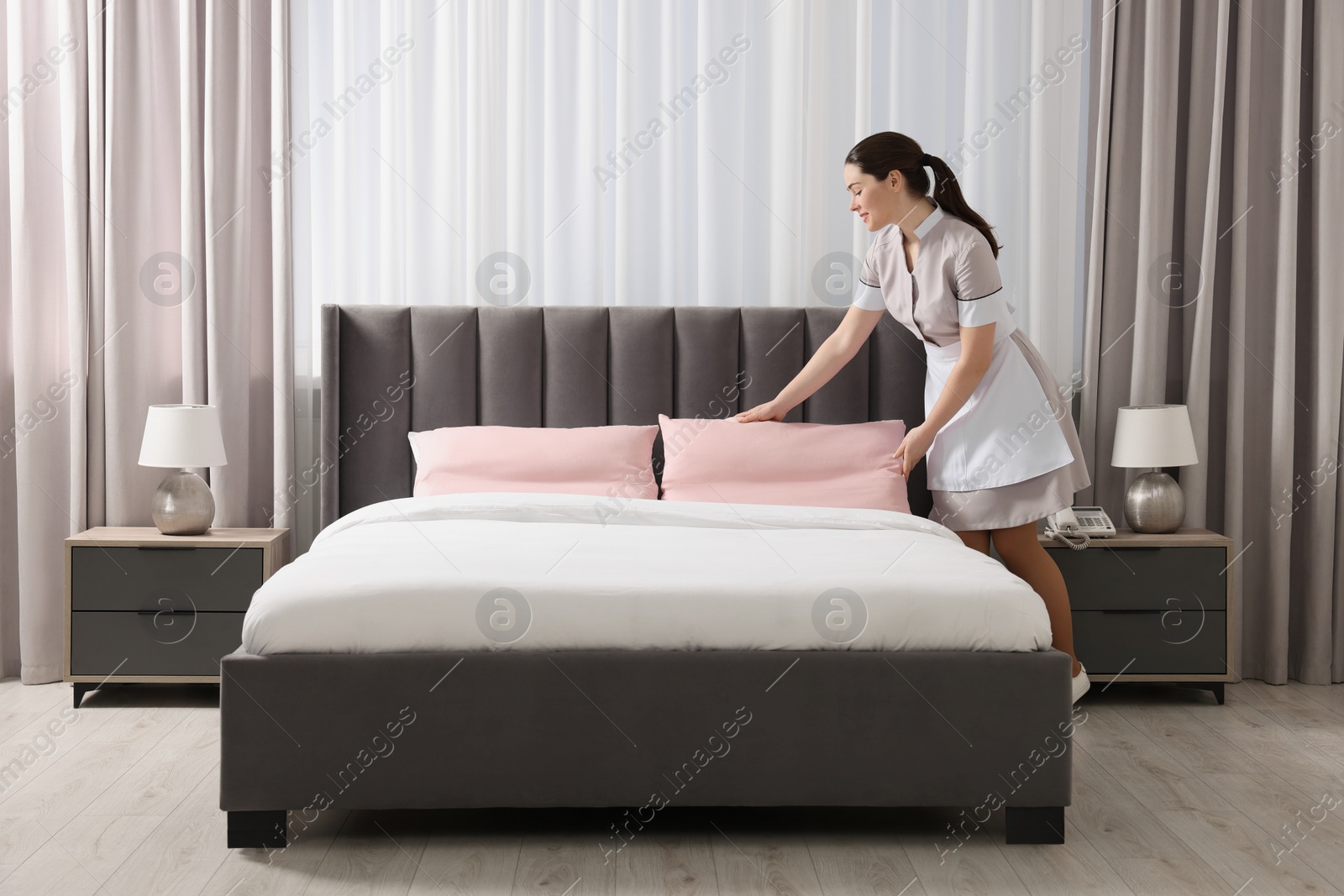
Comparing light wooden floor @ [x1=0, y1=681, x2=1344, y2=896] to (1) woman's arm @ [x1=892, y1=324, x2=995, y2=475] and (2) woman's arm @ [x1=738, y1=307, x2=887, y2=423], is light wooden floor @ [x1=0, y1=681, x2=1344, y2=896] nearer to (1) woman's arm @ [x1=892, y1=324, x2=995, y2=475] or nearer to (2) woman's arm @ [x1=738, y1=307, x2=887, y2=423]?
(1) woman's arm @ [x1=892, y1=324, x2=995, y2=475]

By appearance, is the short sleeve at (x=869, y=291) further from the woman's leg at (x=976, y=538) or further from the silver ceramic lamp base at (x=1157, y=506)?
the silver ceramic lamp base at (x=1157, y=506)

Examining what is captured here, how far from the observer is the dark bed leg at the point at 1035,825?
2.21 meters

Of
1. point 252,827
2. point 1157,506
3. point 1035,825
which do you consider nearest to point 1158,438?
point 1157,506

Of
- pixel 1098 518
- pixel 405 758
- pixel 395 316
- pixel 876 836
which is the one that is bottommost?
pixel 876 836

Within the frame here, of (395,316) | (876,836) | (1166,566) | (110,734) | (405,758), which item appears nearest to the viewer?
(405,758)

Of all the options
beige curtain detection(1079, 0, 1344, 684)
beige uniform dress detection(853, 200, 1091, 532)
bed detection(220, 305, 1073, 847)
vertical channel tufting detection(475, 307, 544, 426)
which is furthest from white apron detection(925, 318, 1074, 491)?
vertical channel tufting detection(475, 307, 544, 426)

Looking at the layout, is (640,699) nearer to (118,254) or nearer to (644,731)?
(644,731)

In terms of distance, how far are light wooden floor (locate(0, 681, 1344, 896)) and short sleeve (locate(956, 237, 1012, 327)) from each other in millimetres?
1188

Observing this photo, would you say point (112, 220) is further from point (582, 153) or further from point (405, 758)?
point (405, 758)

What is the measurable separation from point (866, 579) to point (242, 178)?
97.5 inches

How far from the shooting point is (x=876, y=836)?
89.0 inches

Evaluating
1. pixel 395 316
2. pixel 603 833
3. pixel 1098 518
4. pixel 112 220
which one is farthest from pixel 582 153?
pixel 603 833

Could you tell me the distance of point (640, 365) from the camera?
3.57 meters

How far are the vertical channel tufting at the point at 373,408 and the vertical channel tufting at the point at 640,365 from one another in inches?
27.0
